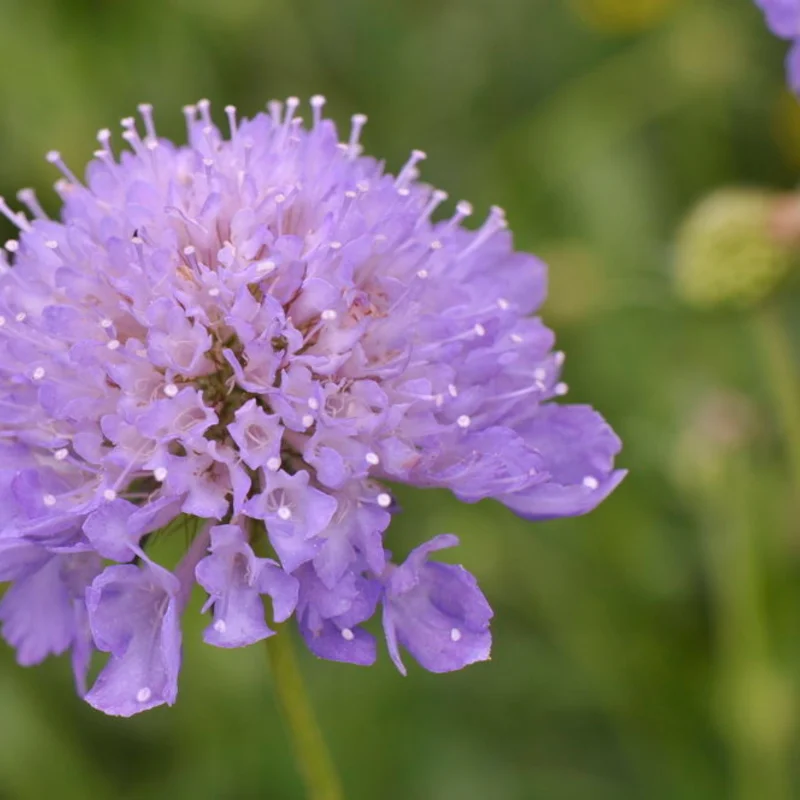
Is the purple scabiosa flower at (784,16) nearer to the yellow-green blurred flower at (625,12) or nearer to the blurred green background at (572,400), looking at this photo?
the blurred green background at (572,400)

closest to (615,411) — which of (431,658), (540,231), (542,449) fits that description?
(540,231)

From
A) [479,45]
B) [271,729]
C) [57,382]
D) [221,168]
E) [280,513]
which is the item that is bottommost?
[271,729]

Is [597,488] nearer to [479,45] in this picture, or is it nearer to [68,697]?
[68,697]

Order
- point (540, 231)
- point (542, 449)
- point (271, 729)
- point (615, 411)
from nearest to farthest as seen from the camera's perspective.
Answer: point (542, 449) → point (271, 729) → point (615, 411) → point (540, 231)

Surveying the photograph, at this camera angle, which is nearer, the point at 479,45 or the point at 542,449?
the point at 542,449

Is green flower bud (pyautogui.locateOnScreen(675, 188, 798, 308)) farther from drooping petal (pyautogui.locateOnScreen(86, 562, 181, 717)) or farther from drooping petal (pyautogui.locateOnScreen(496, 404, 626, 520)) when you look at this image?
drooping petal (pyautogui.locateOnScreen(86, 562, 181, 717))

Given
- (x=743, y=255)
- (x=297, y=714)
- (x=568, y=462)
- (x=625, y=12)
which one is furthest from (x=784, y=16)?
(x=625, y=12)
